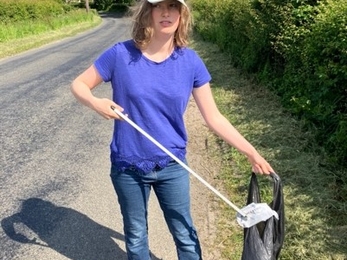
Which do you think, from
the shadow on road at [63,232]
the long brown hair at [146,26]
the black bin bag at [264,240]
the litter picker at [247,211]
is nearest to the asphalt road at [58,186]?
the shadow on road at [63,232]

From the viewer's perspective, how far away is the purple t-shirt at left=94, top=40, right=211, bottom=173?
2.12 meters

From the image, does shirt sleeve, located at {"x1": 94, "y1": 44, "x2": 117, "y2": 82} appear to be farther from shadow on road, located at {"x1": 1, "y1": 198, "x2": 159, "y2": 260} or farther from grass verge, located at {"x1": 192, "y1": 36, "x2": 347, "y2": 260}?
grass verge, located at {"x1": 192, "y1": 36, "x2": 347, "y2": 260}

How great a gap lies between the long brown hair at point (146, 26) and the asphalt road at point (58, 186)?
294 millimetres

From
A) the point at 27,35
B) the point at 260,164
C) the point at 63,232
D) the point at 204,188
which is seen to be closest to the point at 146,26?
the point at 260,164

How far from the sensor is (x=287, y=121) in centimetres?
586

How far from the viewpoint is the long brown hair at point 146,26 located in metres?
2.09

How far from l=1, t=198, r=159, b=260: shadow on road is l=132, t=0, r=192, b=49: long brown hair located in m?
1.79

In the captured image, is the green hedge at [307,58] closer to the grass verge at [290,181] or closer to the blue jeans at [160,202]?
the grass verge at [290,181]

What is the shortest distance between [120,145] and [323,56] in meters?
3.67

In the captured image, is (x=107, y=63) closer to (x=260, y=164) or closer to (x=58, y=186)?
(x=260, y=164)

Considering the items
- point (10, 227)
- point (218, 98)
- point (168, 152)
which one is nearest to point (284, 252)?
point (168, 152)

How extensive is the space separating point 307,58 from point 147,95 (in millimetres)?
3948

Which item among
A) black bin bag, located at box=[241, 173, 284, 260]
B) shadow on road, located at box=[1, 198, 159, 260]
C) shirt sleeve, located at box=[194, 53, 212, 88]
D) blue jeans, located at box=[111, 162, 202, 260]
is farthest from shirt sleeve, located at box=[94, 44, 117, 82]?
shadow on road, located at box=[1, 198, 159, 260]

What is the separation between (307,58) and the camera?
5535 mm
